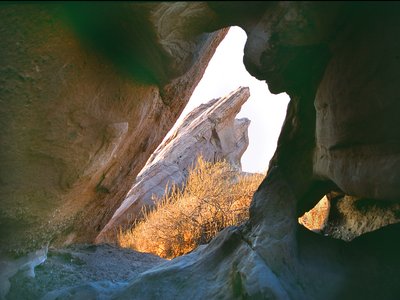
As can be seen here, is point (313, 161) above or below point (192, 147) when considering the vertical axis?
above

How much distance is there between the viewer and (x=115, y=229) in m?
8.46

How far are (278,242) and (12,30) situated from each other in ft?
5.19

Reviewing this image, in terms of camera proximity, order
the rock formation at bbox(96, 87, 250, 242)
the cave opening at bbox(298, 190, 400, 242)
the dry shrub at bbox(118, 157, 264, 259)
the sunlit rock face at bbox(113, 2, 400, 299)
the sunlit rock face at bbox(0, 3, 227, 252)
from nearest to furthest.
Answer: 1. the sunlit rock face at bbox(113, 2, 400, 299)
2. the sunlit rock face at bbox(0, 3, 227, 252)
3. the cave opening at bbox(298, 190, 400, 242)
4. the dry shrub at bbox(118, 157, 264, 259)
5. the rock formation at bbox(96, 87, 250, 242)

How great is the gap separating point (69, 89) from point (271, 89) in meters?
0.98

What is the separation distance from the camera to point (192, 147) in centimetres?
1167

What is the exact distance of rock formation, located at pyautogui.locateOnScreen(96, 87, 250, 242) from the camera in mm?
10383

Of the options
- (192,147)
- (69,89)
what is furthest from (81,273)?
(192,147)

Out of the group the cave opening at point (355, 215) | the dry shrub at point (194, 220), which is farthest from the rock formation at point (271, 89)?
the dry shrub at point (194, 220)

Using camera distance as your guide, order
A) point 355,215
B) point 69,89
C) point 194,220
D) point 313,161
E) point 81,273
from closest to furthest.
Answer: point 69,89, point 313,161, point 355,215, point 81,273, point 194,220

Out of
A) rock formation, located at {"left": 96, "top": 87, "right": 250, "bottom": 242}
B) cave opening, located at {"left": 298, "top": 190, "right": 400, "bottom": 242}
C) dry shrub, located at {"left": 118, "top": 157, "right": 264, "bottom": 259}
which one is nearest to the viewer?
cave opening, located at {"left": 298, "top": 190, "right": 400, "bottom": 242}

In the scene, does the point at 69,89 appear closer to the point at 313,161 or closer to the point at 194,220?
the point at 313,161

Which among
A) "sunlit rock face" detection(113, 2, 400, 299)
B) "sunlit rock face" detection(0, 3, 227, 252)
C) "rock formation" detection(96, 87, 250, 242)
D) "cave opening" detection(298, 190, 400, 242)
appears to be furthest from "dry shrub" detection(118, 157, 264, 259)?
"rock formation" detection(96, 87, 250, 242)

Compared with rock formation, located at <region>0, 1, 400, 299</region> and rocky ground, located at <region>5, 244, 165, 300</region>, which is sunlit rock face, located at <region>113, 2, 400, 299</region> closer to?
rock formation, located at <region>0, 1, 400, 299</region>

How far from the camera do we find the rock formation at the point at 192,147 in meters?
10.4
